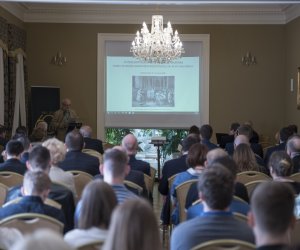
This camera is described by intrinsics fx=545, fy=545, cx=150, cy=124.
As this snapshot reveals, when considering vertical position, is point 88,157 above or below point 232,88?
below

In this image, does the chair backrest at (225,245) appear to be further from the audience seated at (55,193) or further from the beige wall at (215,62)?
the beige wall at (215,62)

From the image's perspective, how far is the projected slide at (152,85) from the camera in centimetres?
1189

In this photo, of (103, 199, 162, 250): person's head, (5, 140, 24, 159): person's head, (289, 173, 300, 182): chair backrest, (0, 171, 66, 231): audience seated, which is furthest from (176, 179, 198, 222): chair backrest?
(103, 199, 162, 250): person's head

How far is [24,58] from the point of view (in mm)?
11516

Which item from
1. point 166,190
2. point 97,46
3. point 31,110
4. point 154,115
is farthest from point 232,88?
point 166,190

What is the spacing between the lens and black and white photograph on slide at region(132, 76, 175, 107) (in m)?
11.9

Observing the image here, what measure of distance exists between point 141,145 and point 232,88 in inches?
94.1

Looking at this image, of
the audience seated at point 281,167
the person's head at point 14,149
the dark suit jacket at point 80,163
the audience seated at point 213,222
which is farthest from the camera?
the dark suit jacket at point 80,163

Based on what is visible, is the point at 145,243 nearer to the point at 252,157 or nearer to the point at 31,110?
the point at 252,157

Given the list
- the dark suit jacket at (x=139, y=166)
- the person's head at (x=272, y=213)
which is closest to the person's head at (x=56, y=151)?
the dark suit jacket at (x=139, y=166)

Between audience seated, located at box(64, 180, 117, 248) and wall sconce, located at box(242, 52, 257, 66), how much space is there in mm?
9819

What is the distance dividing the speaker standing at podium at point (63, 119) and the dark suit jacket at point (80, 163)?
17.2 feet

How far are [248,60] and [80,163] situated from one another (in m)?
7.29

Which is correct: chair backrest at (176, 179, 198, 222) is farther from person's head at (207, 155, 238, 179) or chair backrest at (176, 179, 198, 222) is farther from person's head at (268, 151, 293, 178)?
person's head at (268, 151, 293, 178)
